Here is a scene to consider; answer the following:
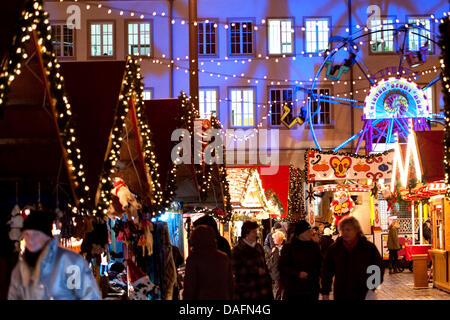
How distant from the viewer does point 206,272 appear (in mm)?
8375

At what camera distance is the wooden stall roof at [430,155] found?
16.4 meters

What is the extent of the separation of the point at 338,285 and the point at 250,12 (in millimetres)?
27156

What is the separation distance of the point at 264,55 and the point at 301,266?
2529 centimetres

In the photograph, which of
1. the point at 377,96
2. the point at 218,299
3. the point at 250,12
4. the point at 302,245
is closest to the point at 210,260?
the point at 218,299

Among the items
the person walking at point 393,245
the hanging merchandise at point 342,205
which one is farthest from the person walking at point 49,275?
the person walking at point 393,245

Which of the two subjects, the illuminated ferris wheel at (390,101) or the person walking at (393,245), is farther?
the illuminated ferris wheel at (390,101)

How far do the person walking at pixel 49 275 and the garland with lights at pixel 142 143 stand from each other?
2531mm

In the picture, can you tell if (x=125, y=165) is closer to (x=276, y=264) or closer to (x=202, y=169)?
(x=276, y=264)

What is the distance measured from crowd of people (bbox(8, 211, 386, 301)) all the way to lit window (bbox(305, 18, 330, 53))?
2427 centimetres

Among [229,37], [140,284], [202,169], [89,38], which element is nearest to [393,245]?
[202,169]

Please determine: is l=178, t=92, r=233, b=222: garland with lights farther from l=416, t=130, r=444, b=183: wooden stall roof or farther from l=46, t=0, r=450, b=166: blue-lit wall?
l=46, t=0, r=450, b=166: blue-lit wall

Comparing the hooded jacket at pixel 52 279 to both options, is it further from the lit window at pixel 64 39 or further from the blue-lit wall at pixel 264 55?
the lit window at pixel 64 39

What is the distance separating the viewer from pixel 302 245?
1080 centimetres
